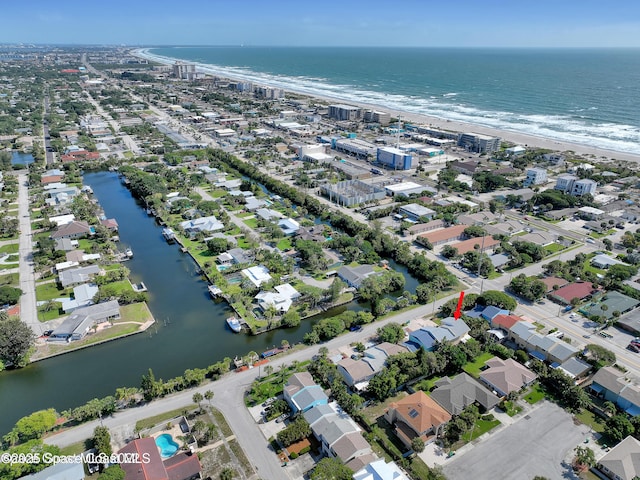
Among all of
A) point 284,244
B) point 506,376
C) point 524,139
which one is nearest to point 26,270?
point 284,244

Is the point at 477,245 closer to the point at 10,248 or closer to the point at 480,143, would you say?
the point at 480,143

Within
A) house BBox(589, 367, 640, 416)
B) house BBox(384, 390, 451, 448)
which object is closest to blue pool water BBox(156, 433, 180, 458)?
house BBox(384, 390, 451, 448)

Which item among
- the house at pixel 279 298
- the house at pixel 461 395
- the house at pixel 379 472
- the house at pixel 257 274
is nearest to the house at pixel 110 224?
the house at pixel 257 274

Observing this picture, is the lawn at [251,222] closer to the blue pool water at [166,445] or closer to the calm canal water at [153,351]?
the calm canal water at [153,351]

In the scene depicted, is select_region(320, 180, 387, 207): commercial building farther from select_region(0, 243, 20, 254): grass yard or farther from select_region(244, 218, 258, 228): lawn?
select_region(0, 243, 20, 254): grass yard

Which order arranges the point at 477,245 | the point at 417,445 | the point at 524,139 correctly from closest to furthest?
the point at 417,445, the point at 477,245, the point at 524,139

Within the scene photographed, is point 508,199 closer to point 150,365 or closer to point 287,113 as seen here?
point 150,365
